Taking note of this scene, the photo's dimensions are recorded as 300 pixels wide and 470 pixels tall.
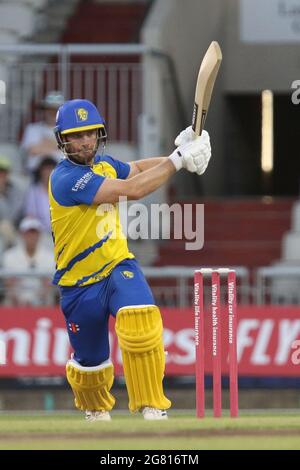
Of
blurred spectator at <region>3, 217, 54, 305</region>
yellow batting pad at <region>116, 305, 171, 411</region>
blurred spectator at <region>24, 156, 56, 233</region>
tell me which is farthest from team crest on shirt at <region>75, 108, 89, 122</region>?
blurred spectator at <region>24, 156, 56, 233</region>

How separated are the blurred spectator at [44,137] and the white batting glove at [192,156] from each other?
5.57 metres

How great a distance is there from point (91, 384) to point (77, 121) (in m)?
1.58

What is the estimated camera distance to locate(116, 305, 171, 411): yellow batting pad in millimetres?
9664

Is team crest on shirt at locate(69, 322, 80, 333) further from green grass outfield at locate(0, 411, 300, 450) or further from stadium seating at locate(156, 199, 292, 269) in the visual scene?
stadium seating at locate(156, 199, 292, 269)

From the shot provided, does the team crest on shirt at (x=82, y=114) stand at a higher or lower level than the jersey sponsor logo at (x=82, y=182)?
higher

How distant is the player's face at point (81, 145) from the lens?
32.4 ft

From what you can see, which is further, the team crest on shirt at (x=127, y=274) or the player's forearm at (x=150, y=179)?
the team crest on shirt at (x=127, y=274)

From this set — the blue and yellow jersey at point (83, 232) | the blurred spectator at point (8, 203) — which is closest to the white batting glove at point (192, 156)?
the blue and yellow jersey at point (83, 232)

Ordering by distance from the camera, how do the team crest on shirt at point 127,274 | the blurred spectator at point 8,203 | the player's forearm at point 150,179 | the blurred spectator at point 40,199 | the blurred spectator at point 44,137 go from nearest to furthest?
the player's forearm at point 150,179 → the team crest on shirt at point 127,274 → the blurred spectator at point 8,203 → the blurred spectator at point 40,199 → the blurred spectator at point 44,137

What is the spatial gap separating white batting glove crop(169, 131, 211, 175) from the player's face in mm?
503

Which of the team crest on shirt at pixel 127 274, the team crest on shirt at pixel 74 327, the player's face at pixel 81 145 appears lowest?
the team crest on shirt at pixel 74 327

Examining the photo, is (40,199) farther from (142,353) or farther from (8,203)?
(142,353)

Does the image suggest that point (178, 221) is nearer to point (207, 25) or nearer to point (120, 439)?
point (207, 25)

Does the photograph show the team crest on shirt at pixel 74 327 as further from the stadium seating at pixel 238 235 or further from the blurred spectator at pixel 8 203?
the stadium seating at pixel 238 235
